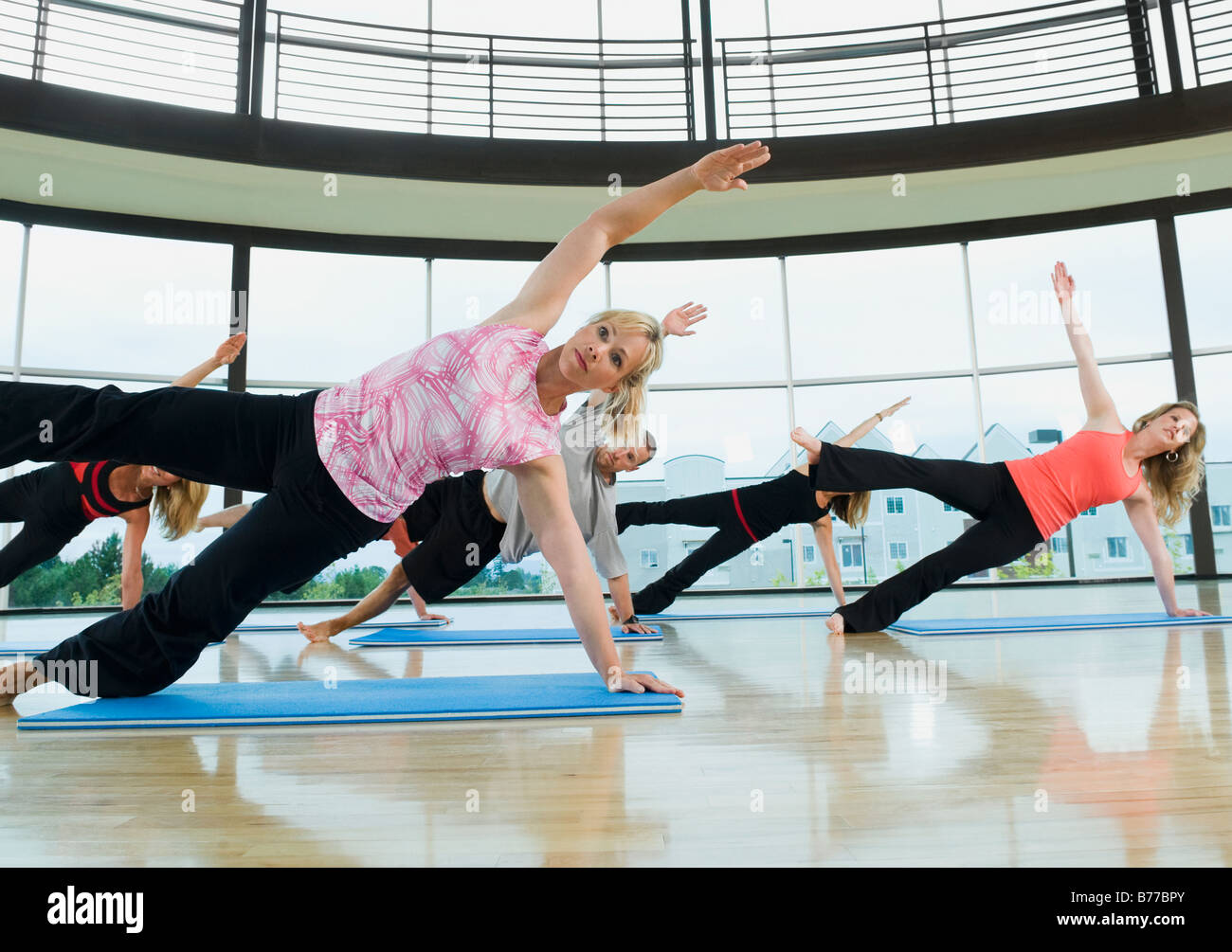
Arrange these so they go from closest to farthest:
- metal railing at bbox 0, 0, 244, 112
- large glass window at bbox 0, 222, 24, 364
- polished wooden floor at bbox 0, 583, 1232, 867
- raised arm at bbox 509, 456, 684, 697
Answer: polished wooden floor at bbox 0, 583, 1232, 867 → raised arm at bbox 509, 456, 684, 697 → metal railing at bbox 0, 0, 244, 112 → large glass window at bbox 0, 222, 24, 364

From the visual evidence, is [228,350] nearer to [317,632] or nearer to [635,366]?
[317,632]

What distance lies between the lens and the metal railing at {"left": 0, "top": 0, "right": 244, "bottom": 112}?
16.1 ft

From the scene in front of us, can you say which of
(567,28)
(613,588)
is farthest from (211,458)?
(567,28)

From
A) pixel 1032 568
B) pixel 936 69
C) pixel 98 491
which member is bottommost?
pixel 1032 568

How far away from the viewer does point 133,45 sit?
5176 millimetres

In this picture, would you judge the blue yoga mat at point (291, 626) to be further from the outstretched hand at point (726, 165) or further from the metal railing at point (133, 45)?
the metal railing at point (133, 45)

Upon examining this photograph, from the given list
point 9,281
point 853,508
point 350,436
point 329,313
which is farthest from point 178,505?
point 9,281

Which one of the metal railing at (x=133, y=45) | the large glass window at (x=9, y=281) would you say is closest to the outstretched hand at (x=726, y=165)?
the metal railing at (x=133, y=45)

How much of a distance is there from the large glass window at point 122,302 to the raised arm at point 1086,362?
200 inches

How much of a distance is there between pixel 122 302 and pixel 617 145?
344cm

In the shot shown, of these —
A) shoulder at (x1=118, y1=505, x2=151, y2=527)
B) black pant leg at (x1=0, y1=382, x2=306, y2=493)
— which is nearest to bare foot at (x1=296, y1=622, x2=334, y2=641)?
shoulder at (x1=118, y1=505, x2=151, y2=527)

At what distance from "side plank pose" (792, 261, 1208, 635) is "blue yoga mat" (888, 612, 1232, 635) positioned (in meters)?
0.12

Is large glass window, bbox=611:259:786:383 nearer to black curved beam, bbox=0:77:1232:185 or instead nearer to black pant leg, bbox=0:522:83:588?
black curved beam, bbox=0:77:1232:185
